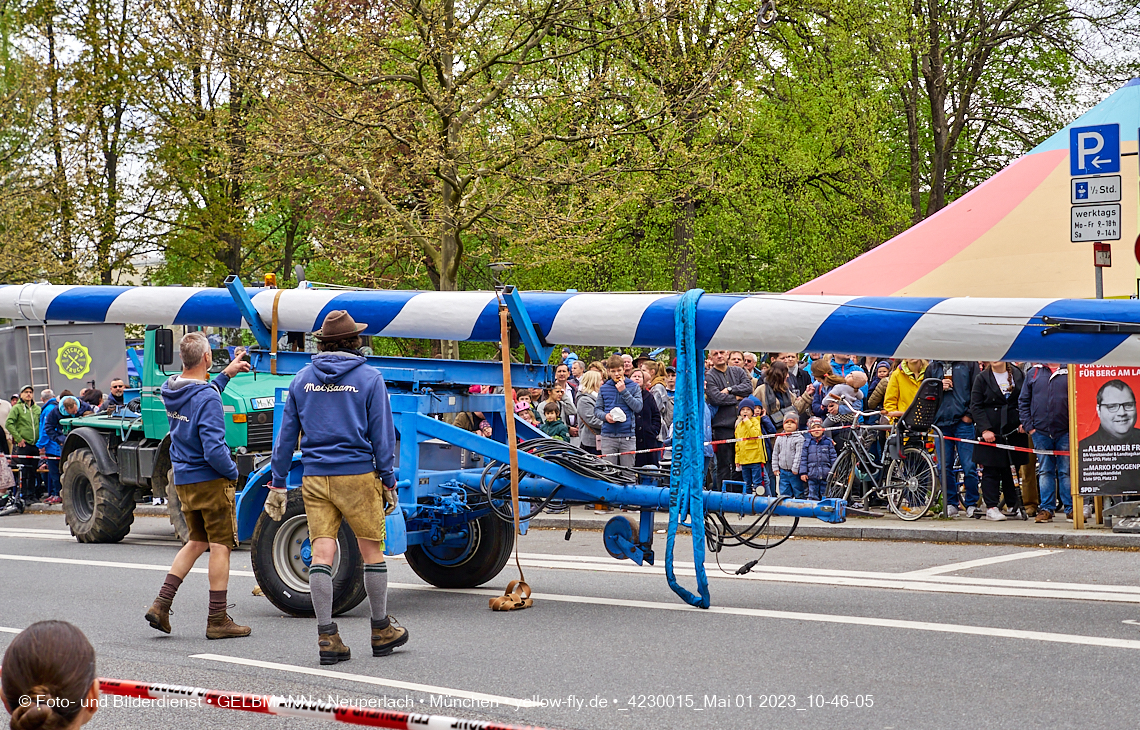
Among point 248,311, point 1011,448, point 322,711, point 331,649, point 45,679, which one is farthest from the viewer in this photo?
point 1011,448

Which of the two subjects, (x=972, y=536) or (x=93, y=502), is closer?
(x=972, y=536)

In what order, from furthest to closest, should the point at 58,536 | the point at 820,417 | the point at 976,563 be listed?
the point at 58,536 → the point at 820,417 → the point at 976,563

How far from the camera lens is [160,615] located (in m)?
8.10

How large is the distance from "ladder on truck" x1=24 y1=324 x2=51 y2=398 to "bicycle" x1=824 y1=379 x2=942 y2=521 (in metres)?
18.0

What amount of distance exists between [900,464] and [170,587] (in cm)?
846

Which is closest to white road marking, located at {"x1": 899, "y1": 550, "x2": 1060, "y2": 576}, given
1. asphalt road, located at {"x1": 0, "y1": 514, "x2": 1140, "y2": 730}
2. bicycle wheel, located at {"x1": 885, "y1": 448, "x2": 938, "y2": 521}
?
asphalt road, located at {"x1": 0, "y1": 514, "x2": 1140, "y2": 730}

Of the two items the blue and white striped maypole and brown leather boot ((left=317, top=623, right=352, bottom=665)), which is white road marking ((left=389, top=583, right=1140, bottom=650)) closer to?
the blue and white striped maypole

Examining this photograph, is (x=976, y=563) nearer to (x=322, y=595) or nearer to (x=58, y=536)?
(x=322, y=595)

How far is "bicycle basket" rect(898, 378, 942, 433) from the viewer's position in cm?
1385

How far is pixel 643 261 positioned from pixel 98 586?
20.4m

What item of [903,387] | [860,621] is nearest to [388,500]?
[860,621]

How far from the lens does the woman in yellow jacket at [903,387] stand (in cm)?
1427

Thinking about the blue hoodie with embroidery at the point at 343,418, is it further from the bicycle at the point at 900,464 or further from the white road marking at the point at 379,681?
the bicycle at the point at 900,464

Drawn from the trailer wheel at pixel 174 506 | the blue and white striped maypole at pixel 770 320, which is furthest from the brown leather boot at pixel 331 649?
the trailer wheel at pixel 174 506
